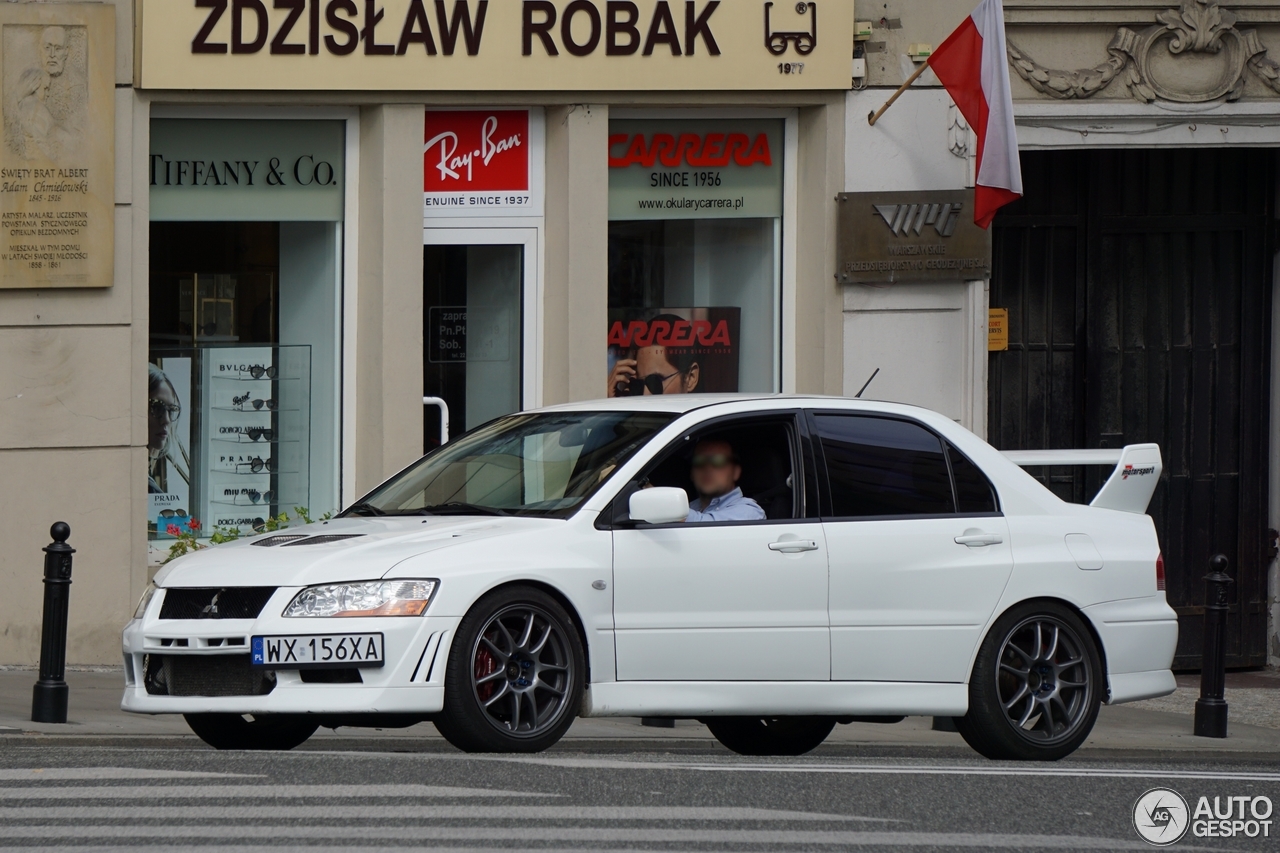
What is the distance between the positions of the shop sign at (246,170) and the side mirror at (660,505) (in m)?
6.95

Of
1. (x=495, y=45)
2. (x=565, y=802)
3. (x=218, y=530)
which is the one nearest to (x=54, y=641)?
(x=218, y=530)

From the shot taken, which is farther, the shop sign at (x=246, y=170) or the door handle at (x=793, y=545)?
the shop sign at (x=246, y=170)

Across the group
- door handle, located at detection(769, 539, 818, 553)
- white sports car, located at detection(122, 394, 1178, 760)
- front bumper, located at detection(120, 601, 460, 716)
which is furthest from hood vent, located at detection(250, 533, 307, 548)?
door handle, located at detection(769, 539, 818, 553)

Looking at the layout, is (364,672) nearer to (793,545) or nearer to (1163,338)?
(793,545)

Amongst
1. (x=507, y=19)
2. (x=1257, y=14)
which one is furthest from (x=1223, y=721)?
(x=507, y=19)

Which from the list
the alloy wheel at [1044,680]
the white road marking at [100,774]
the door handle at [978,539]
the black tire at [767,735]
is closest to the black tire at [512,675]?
the white road marking at [100,774]

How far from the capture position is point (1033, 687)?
27.6 ft

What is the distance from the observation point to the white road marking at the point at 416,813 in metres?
5.96

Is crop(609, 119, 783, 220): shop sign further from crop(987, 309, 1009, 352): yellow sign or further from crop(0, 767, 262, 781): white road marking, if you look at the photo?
crop(0, 767, 262, 781): white road marking

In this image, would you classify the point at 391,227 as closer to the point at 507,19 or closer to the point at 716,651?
the point at 507,19

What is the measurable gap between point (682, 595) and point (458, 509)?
98cm

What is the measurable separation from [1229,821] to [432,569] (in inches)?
113

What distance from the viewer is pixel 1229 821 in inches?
259

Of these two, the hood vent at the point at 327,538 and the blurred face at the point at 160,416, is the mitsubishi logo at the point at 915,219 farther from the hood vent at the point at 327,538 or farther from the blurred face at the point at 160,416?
the hood vent at the point at 327,538
